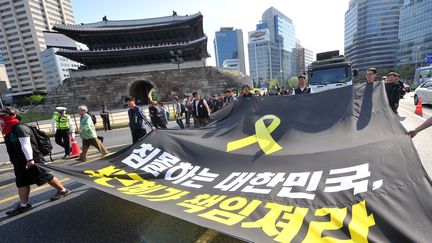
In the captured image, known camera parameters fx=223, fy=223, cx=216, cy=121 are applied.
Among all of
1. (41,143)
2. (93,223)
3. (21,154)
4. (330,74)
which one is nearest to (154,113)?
(41,143)

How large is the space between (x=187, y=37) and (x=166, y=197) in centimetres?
4132

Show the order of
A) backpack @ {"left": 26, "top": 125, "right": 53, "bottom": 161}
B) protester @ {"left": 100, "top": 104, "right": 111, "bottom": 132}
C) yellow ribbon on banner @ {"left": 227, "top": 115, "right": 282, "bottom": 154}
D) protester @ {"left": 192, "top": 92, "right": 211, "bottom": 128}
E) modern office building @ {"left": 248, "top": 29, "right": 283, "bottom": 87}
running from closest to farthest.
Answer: yellow ribbon on banner @ {"left": 227, "top": 115, "right": 282, "bottom": 154}, backpack @ {"left": 26, "top": 125, "right": 53, "bottom": 161}, protester @ {"left": 192, "top": 92, "right": 211, "bottom": 128}, protester @ {"left": 100, "top": 104, "right": 111, "bottom": 132}, modern office building @ {"left": 248, "top": 29, "right": 283, "bottom": 87}

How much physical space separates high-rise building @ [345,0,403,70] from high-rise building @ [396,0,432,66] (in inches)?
317

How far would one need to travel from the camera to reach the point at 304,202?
2006 millimetres

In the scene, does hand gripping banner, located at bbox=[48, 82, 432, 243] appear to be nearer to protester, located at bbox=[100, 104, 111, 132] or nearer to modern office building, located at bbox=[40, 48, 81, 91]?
protester, located at bbox=[100, 104, 111, 132]

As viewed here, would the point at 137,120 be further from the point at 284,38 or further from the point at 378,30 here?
the point at 284,38

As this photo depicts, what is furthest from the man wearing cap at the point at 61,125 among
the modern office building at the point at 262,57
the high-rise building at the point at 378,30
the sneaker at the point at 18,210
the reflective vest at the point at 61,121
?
the modern office building at the point at 262,57

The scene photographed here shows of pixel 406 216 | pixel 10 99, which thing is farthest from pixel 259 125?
pixel 10 99

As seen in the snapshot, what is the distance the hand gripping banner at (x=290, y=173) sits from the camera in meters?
1.67

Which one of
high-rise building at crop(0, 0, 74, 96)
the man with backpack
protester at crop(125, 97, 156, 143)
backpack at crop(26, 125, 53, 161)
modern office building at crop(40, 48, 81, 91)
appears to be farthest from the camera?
modern office building at crop(40, 48, 81, 91)

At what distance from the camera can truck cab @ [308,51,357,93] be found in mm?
10836

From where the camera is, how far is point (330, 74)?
11156 millimetres

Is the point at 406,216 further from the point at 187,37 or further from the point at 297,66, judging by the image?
the point at 297,66

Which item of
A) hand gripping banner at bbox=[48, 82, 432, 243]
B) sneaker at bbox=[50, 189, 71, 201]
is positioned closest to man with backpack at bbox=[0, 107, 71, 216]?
sneaker at bbox=[50, 189, 71, 201]
